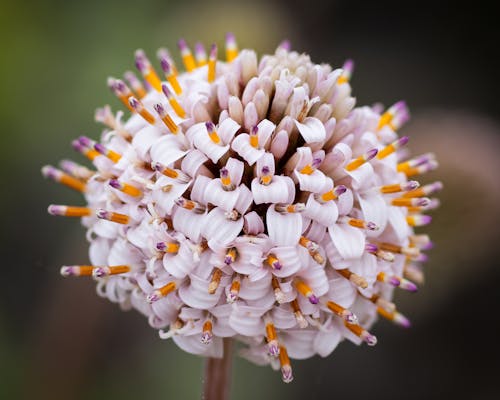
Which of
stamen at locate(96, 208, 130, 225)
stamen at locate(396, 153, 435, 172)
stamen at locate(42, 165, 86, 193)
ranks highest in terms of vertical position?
stamen at locate(396, 153, 435, 172)

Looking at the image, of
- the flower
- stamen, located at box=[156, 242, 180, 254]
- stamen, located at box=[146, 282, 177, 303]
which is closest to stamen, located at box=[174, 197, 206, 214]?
the flower

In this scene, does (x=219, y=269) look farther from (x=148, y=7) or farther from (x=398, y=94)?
(x=398, y=94)

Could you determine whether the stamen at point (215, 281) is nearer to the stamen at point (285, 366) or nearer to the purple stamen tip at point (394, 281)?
the stamen at point (285, 366)

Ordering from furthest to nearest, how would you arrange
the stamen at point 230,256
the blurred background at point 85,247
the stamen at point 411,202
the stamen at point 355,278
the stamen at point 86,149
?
the blurred background at point 85,247, the stamen at point 86,149, the stamen at point 411,202, the stamen at point 355,278, the stamen at point 230,256

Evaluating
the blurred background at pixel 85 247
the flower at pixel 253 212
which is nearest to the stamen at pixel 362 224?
the flower at pixel 253 212

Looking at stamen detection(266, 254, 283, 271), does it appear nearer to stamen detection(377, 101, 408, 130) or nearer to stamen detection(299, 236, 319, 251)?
stamen detection(299, 236, 319, 251)
